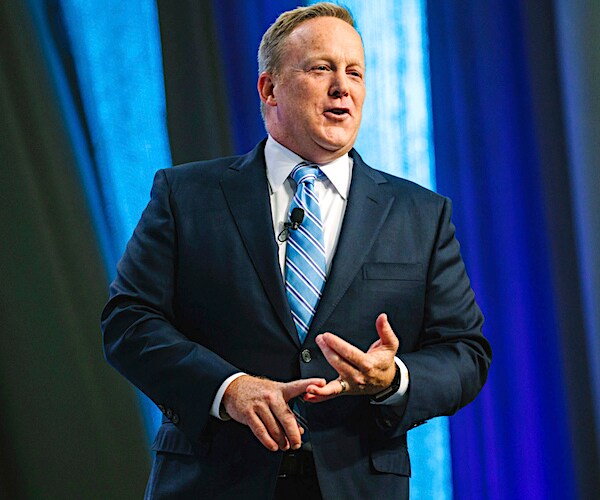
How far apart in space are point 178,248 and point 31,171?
43.2 inches

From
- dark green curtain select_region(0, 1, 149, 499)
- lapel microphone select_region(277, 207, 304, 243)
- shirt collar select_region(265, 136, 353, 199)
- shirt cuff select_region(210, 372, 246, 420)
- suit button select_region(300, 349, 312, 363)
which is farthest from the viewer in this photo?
dark green curtain select_region(0, 1, 149, 499)

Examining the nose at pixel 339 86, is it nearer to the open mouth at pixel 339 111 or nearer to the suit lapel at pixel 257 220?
the open mouth at pixel 339 111

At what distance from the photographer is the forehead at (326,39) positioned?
6.53 ft

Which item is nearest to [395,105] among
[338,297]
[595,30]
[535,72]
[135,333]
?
[535,72]

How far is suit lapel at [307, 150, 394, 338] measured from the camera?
69.6 inches

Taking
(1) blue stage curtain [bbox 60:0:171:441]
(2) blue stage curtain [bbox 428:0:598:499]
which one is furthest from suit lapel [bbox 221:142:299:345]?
(2) blue stage curtain [bbox 428:0:598:499]

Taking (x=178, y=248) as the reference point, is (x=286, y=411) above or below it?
below

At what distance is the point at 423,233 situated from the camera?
191 cm

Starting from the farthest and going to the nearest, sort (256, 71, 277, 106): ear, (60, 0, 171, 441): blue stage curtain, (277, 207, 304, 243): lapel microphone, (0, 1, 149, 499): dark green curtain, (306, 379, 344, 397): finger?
1. (60, 0, 171, 441): blue stage curtain
2. (0, 1, 149, 499): dark green curtain
3. (256, 71, 277, 106): ear
4. (277, 207, 304, 243): lapel microphone
5. (306, 379, 344, 397): finger

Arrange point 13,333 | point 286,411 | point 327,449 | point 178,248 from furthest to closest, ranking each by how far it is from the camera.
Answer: point 13,333
point 178,248
point 327,449
point 286,411

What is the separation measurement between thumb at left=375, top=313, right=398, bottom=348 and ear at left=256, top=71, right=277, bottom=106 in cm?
72

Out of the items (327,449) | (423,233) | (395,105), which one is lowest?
(327,449)

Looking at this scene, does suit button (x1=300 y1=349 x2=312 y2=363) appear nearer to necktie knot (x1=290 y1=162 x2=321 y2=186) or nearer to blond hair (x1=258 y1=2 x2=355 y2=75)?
necktie knot (x1=290 y1=162 x2=321 y2=186)

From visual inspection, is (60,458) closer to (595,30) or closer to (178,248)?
(178,248)
